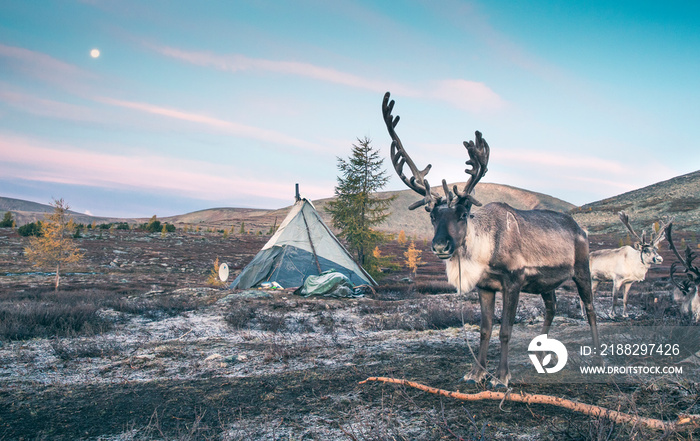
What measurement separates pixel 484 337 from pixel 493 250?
104cm

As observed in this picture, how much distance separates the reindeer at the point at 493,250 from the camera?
425 centimetres

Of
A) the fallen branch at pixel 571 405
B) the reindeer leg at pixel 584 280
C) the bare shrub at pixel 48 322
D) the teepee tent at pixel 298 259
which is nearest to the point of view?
the fallen branch at pixel 571 405

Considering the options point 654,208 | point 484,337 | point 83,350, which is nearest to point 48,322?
point 83,350

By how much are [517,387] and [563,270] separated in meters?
1.72

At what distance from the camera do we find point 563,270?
16.2 ft

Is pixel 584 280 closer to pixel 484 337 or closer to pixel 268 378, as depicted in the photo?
pixel 484 337

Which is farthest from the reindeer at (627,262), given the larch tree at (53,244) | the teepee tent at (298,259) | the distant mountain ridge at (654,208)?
the distant mountain ridge at (654,208)

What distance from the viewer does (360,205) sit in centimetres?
2353

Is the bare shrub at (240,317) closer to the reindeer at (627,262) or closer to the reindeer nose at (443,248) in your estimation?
the reindeer nose at (443,248)

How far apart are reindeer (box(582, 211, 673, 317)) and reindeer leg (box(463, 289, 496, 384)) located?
324 inches

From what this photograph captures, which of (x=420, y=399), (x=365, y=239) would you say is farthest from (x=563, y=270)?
(x=365, y=239)

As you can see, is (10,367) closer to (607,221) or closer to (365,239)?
(365,239)

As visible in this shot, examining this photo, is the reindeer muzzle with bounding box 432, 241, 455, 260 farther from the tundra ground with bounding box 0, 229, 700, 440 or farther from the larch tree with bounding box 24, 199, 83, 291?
the larch tree with bounding box 24, 199, 83, 291

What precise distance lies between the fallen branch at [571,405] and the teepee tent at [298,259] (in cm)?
1180
